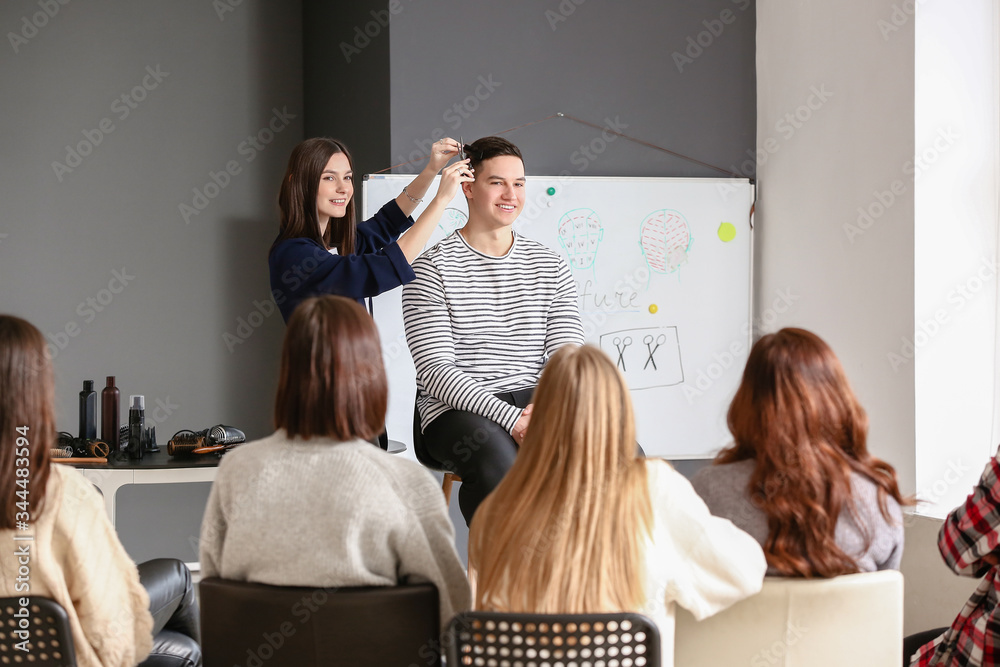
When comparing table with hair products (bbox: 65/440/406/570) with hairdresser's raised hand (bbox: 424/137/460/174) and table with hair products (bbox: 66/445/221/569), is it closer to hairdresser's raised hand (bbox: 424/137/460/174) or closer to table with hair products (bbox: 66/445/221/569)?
table with hair products (bbox: 66/445/221/569)

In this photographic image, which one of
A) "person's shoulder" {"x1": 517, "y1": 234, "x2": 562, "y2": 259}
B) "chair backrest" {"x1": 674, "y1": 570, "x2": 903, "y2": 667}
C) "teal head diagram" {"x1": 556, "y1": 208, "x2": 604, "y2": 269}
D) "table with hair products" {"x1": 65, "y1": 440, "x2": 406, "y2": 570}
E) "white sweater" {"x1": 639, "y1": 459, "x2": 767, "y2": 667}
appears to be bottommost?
"table with hair products" {"x1": 65, "y1": 440, "x2": 406, "y2": 570}

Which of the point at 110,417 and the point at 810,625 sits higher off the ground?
the point at 110,417

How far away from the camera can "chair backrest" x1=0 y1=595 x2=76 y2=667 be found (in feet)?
4.15

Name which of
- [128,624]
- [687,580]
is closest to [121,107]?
[128,624]

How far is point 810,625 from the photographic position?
1.35 m

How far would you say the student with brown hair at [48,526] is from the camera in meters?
1.40

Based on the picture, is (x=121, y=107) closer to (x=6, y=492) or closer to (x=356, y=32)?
(x=356, y=32)

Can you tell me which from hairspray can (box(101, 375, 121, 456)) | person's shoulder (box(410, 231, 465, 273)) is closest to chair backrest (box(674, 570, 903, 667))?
person's shoulder (box(410, 231, 465, 273))

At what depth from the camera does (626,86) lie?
11.8 ft

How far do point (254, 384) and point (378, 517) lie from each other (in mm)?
2653

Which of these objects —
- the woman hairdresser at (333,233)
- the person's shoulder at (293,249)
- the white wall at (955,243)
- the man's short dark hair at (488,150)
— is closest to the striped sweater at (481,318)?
the woman hairdresser at (333,233)

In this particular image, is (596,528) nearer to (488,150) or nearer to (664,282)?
(488,150)

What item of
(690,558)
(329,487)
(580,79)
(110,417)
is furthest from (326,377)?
(580,79)

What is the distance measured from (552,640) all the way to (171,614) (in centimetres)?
114
